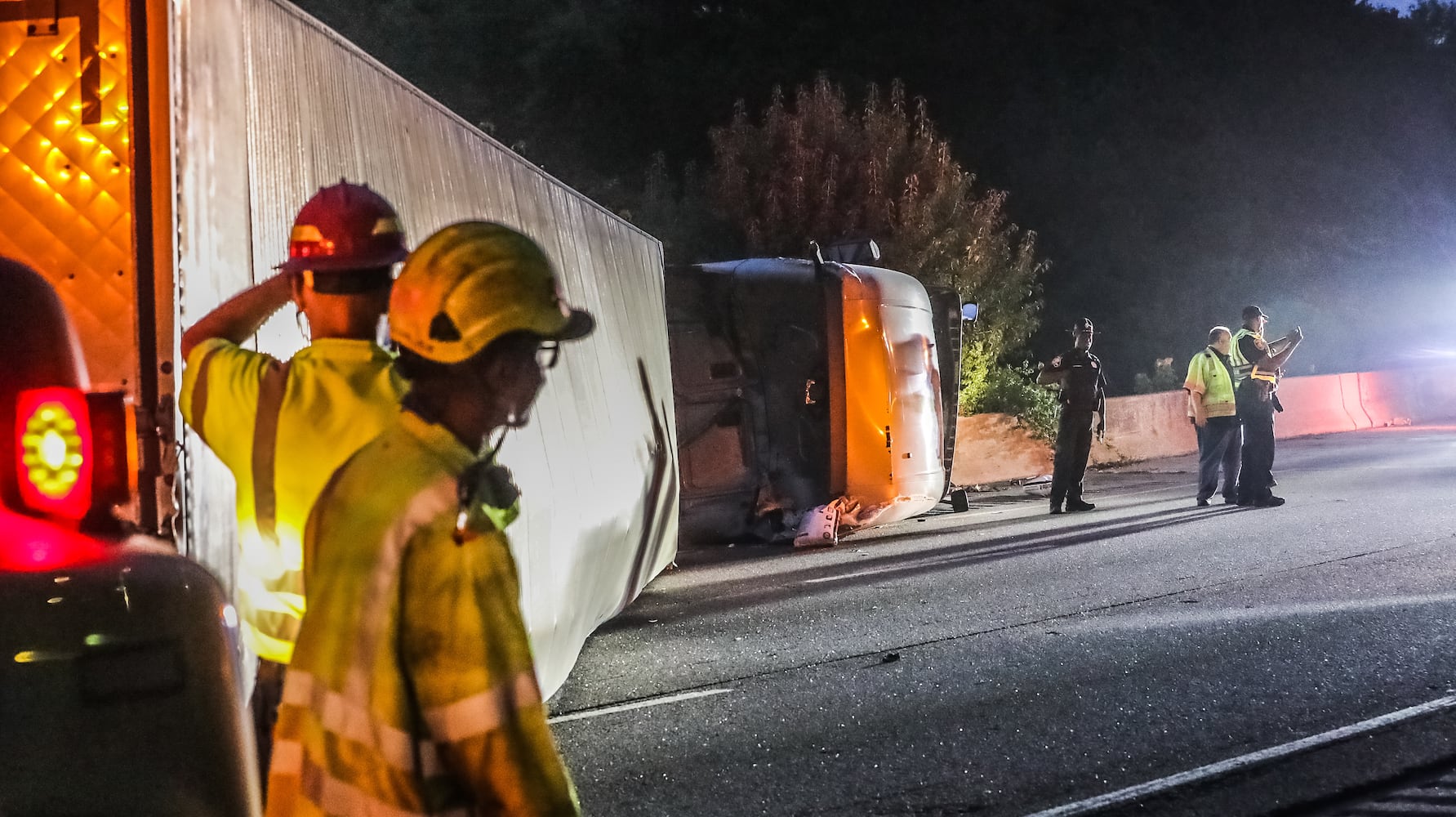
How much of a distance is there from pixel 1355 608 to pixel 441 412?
→ 6.68 m

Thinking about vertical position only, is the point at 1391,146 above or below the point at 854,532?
above

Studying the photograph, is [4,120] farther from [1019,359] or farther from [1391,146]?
[1391,146]

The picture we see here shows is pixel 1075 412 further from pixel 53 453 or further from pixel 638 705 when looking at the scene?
pixel 53 453

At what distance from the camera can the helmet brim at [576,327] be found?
1.91 metres

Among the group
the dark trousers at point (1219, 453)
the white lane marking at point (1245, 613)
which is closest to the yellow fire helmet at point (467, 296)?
the white lane marking at point (1245, 613)

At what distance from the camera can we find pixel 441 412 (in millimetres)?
1846

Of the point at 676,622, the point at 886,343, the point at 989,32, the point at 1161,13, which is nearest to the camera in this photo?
the point at 676,622

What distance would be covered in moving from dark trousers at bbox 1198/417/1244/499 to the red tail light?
38.6 feet

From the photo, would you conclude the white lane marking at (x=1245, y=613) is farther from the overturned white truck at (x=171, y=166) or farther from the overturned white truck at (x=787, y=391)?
the overturned white truck at (x=171, y=166)

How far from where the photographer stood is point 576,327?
1.95m

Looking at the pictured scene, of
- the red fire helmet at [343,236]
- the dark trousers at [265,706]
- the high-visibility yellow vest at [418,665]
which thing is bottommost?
the dark trousers at [265,706]

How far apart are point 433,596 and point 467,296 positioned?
1.30 feet

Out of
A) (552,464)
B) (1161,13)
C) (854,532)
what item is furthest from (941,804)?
(1161,13)

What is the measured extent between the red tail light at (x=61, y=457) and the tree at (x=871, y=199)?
19.2 m
